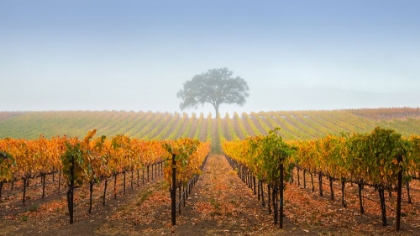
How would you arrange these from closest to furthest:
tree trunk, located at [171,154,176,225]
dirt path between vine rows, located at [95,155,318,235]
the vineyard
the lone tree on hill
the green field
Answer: dirt path between vine rows, located at [95,155,318,235] → the vineyard → tree trunk, located at [171,154,176,225] → the green field → the lone tree on hill

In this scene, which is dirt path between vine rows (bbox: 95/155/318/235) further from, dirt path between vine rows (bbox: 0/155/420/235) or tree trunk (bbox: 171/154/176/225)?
tree trunk (bbox: 171/154/176/225)

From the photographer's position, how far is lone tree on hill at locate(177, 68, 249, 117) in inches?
4050

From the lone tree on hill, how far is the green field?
43.4 feet

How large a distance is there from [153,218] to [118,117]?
252 feet

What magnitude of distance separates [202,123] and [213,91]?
26021 mm

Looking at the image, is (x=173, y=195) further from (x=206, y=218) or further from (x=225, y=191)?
(x=225, y=191)

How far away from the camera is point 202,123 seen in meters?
79.9

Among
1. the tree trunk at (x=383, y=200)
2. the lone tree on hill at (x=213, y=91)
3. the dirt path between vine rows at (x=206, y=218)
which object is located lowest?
the dirt path between vine rows at (x=206, y=218)

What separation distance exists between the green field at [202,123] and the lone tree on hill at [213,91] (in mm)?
13236

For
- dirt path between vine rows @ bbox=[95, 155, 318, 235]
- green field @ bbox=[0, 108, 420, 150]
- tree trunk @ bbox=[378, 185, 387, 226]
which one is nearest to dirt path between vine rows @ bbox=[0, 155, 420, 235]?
dirt path between vine rows @ bbox=[95, 155, 318, 235]

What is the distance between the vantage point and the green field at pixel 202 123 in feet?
203

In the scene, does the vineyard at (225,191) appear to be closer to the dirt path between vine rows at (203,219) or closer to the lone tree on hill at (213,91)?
the dirt path between vine rows at (203,219)

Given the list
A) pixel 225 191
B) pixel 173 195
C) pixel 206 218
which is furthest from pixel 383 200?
pixel 225 191

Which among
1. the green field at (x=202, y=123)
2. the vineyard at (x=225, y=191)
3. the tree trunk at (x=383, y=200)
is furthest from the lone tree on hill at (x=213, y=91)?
the tree trunk at (x=383, y=200)
